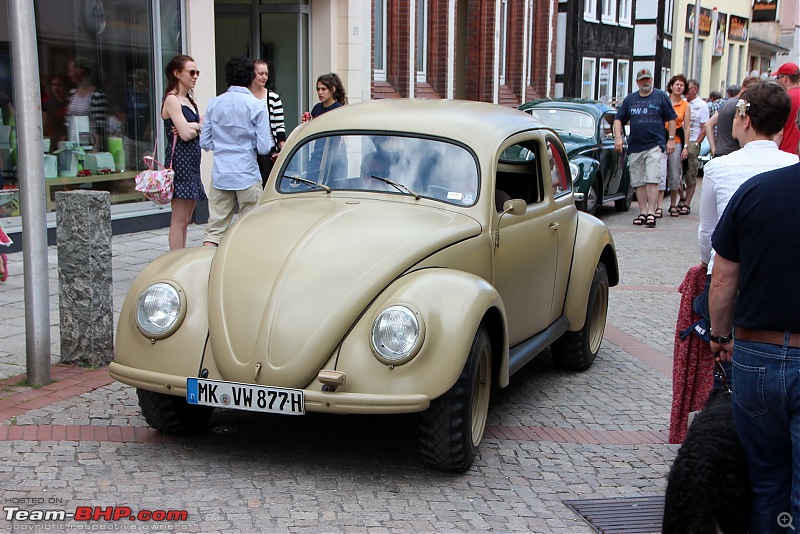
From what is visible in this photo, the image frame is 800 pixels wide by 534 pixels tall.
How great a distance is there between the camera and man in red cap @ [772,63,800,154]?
889 cm

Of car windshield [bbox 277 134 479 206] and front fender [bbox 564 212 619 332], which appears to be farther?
front fender [bbox 564 212 619 332]

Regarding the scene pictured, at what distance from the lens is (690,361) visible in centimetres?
490

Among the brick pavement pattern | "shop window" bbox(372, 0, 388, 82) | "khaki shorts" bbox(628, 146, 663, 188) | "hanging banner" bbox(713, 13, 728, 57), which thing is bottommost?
the brick pavement pattern

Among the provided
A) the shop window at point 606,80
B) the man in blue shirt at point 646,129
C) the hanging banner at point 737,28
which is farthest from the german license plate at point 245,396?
the hanging banner at point 737,28

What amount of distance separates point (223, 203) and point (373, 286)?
4227 mm

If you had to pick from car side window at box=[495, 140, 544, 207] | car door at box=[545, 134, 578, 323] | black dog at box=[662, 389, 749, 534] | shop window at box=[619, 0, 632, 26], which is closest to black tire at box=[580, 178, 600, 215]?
car door at box=[545, 134, 578, 323]

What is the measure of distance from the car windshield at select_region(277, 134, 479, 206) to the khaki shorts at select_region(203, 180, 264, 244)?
267 centimetres

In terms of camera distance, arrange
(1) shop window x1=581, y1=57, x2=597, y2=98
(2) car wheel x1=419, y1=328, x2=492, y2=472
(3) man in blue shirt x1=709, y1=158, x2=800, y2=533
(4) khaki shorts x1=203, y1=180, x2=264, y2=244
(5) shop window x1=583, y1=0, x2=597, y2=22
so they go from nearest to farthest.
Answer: (3) man in blue shirt x1=709, y1=158, x2=800, y2=533, (2) car wheel x1=419, y1=328, x2=492, y2=472, (4) khaki shorts x1=203, y1=180, x2=264, y2=244, (5) shop window x1=583, y1=0, x2=597, y2=22, (1) shop window x1=581, y1=57, x2=597, y2=98

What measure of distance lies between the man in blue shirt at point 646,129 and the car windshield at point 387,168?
903cm

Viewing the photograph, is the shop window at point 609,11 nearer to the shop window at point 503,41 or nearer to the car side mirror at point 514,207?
the shop window at point 503,41

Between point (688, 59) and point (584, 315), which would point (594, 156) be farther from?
point (688, 59)

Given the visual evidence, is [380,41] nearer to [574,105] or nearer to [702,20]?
[574,105]

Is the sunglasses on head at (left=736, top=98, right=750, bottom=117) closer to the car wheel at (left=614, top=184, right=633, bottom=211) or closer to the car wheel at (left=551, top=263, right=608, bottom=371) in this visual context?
the car wheel at (left=551, top=263, right=608, bottom=371)

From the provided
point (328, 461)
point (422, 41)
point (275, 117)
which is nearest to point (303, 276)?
point (328, 461)
